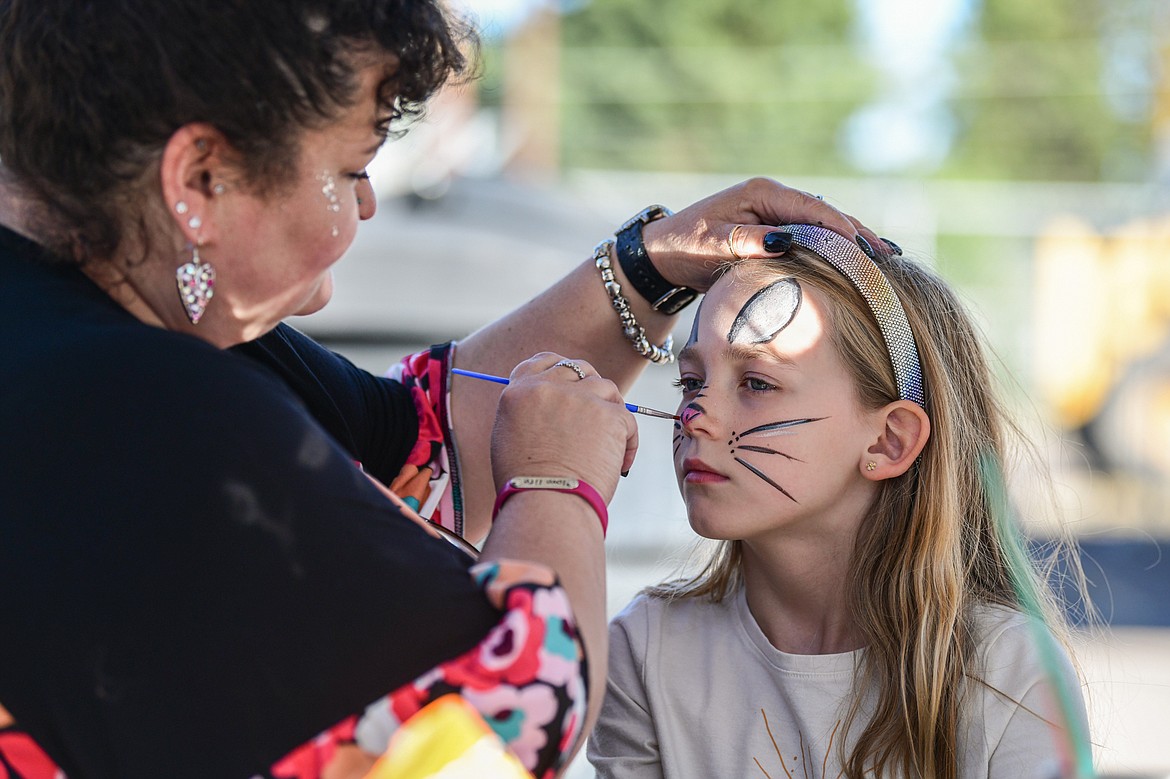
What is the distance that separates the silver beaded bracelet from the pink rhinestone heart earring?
2.45ft

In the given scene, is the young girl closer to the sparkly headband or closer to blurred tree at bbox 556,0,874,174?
the sparkly headband

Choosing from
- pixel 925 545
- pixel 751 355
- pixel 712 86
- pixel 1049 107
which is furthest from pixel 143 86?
pixel 1049 107

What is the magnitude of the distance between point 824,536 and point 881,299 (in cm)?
35

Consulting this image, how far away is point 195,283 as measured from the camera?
114 centimetres

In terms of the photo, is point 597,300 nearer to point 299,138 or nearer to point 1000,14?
point 299,138

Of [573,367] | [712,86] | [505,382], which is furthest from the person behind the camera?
[712,86]

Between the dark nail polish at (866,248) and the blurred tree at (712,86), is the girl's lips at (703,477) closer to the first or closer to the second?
the dark nail polish at (866,248)

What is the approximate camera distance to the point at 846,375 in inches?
65.4

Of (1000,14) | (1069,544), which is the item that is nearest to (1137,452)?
(1069,544)

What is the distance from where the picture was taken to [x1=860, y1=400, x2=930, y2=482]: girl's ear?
1.67 metres

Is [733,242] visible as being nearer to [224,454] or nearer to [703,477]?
[703,477]

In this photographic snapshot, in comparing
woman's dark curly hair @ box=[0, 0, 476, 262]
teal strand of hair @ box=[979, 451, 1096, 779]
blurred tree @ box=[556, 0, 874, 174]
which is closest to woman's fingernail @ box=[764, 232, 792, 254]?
teal strand of hair @ box=[979, 451, 1096, 779]

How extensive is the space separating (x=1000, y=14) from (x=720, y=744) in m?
19.0

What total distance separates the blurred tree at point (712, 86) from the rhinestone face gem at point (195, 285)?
13864mm
